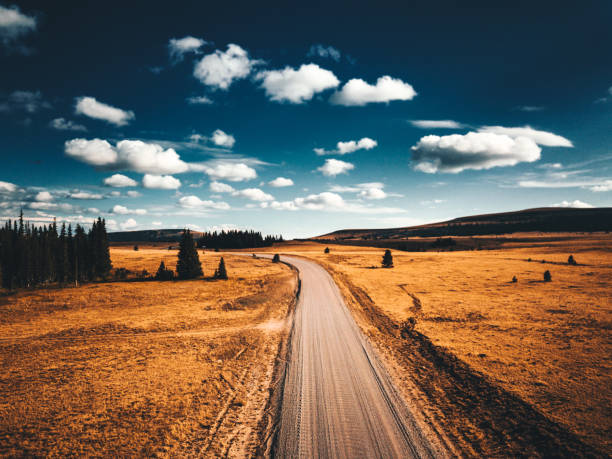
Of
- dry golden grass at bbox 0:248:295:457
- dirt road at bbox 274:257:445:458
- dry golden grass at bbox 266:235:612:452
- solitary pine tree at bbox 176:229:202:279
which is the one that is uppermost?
solitary pine tree at bbox 176:229:202:279

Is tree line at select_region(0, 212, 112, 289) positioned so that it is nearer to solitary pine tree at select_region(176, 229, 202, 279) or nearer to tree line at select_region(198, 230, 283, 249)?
solitary pine tree at select_region(176, 229, 202, 279)

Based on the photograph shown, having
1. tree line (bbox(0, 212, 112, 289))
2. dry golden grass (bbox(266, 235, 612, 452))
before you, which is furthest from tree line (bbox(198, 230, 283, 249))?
dry golden grass (bbox(266, 235, 612, 452))

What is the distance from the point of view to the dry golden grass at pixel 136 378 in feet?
28.5

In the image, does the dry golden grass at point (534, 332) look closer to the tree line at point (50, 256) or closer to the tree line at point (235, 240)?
Result: the tree line at point (50, 256)

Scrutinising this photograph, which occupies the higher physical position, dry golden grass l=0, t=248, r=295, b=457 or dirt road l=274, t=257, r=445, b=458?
dirt road l=274, t=257, r=445, b=458

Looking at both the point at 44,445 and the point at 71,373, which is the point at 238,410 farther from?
the point at 71,373

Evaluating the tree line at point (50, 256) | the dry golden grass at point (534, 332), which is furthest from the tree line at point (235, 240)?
the dry golden grass at point (534, 332)

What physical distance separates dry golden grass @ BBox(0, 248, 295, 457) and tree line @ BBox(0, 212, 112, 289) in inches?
1224

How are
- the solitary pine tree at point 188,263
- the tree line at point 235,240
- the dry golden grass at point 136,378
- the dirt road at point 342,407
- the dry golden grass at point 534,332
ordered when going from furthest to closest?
the tree line at point 235,240 → the solitary pine tree at point 188,263 → the dry golden grass at point 534,332 → the dry golden grass at point 136,378 → the dirt road at point 342,407

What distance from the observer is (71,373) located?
1330 centimetres

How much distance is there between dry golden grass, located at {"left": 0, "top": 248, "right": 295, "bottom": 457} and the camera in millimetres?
8680

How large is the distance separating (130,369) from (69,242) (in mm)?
57497

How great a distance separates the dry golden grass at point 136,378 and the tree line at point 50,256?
3110 centimetres

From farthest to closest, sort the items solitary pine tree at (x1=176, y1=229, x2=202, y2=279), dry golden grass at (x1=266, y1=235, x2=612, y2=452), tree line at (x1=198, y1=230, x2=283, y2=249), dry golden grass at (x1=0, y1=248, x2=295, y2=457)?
tree line at (x1=198, y1=230, x2=283, y2=249), solitary pine tree at (x1=176, y1=229, x2=202, y2=279), dry golden grass at (x1=266, y1=235, x2=612, y2=452), dry golden grass at (x1=0, y1=248, x2=295, y2=457)
